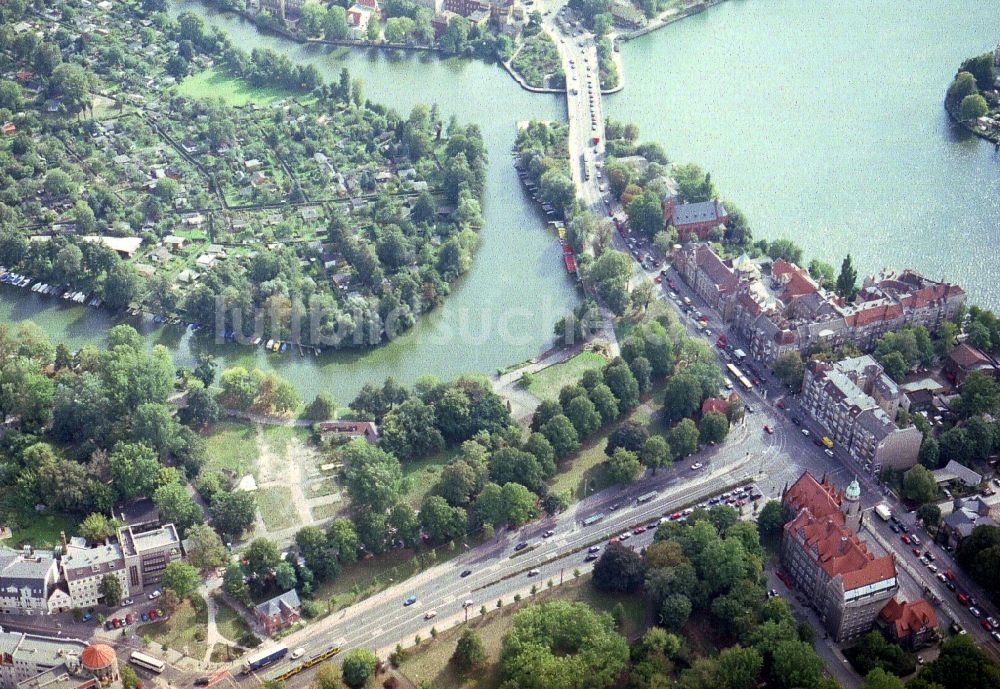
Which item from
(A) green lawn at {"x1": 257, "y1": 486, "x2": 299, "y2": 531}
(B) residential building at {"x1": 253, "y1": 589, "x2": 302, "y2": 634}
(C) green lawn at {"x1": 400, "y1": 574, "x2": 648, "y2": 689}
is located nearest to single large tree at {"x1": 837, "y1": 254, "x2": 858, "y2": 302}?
(C) green lawn at {"x1": 400, "y1": 574, "x2": 648, "y2": 689}

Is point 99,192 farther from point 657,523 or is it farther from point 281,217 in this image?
point 657,523

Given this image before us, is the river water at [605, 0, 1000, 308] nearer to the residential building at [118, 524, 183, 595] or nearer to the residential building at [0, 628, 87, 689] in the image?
the residential building at [118, 524, 183, 595]

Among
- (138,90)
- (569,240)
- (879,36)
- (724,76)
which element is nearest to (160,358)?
(569,240)

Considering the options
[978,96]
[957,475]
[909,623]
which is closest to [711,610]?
[909,623]

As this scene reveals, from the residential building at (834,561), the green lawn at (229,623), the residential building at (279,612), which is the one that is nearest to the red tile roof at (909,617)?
the residential building at (834,561)

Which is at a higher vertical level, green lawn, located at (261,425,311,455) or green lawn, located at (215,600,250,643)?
green lawn, located at (261,425,311,455)

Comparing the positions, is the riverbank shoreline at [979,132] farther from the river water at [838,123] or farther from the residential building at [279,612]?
the residential building at [279,612]
